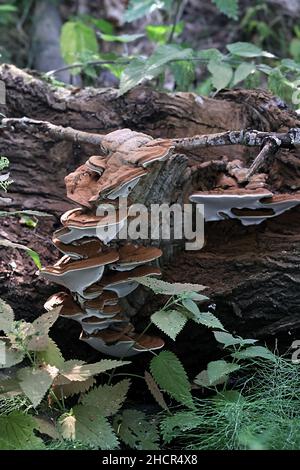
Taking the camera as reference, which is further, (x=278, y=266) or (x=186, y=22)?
(x=186, y=22)

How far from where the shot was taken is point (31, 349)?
8.31 feet

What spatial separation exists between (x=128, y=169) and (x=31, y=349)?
801 millimetres

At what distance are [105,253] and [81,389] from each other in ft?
1.84

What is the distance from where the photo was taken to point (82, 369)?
99.2 inches

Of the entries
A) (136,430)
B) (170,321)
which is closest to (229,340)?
(170,321)

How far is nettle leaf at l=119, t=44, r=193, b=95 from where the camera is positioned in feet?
11.8

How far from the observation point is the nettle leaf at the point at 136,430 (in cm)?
262

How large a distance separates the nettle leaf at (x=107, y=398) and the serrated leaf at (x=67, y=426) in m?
0.10

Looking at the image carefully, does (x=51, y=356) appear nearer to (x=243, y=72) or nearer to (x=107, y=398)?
(x=107, y=398)

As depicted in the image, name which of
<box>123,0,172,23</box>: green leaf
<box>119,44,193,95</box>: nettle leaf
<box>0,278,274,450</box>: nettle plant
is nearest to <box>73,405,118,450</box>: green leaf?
<box>0,278,274,450</box>: nettle plant

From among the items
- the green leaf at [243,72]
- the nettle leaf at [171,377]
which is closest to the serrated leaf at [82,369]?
the nettle leaf at [171,377]

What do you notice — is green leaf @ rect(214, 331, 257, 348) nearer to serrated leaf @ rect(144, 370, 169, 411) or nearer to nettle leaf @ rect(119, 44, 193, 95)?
serrated leaf @ rect(144, 370, 169, 411)
